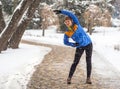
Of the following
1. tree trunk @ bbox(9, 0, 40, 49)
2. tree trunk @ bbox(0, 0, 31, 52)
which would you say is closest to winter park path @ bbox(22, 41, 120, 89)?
tree trunk @ bbox(0, 0, 31, 52)

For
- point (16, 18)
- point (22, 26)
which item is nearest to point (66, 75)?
point (16, 18)

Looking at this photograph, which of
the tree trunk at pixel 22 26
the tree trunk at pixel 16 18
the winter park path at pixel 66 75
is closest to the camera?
the winter park path at pixel 66 75

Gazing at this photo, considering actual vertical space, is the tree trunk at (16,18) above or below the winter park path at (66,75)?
above

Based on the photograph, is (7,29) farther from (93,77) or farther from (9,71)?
(93,77)

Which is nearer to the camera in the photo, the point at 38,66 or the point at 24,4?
the point at 24,4

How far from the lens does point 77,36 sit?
9742 millimetres

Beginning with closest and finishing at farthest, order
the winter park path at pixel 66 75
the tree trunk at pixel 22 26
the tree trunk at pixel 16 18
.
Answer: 1. the winter park path at pixel 66 75
2. the tree trunk at pixel 16 18
3. the tree trunk at pixel 22 26

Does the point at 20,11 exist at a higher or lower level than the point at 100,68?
higher

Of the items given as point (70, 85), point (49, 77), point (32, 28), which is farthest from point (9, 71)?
point (32, 28)

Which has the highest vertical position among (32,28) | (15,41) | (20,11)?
(20,11)

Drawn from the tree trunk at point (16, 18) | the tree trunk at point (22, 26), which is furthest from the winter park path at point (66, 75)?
the tree trunk at point (22, 26)

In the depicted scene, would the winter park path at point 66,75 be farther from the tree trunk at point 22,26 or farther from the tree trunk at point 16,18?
the tree trunk at point 22,26

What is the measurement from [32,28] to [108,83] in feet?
126

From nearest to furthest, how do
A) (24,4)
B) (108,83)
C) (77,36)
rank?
1. (77,36)
2. (108,83)
3. (24,4)
